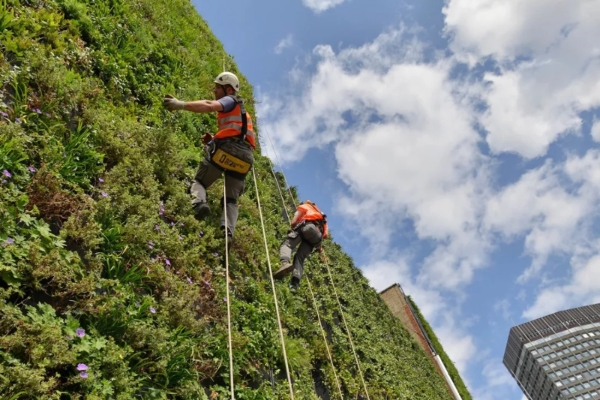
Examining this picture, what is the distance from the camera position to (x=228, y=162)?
570 centimetres

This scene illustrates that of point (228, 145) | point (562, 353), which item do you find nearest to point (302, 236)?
point (228, 145)

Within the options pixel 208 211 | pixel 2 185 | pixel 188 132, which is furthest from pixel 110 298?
pixel 188 132

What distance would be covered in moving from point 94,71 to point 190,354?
378cm

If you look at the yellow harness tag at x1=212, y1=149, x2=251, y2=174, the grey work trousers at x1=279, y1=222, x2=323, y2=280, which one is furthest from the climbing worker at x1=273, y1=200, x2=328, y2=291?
the yellow harness tag at x1=212, y1=149, x2=251, y2=174

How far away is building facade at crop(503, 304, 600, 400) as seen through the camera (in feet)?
462

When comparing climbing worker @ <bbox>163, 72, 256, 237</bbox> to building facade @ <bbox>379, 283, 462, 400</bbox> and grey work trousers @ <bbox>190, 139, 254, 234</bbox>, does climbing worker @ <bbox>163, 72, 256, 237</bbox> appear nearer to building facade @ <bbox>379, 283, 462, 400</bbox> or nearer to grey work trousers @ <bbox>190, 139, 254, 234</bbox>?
grey work trousers @ <bbox>190, 139, 254, 234</bbox>

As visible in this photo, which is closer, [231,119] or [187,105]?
[187,105]

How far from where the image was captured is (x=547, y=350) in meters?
147

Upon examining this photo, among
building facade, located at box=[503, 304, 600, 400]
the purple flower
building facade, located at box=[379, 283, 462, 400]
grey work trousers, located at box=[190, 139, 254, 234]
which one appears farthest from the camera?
building facade, located at box=[503, 304, 600, 400]

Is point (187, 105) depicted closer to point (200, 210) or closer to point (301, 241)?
point (200, 210)

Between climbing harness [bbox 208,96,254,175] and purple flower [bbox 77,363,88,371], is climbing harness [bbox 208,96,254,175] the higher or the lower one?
the higher one

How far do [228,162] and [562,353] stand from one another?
171 metres

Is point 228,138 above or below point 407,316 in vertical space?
below

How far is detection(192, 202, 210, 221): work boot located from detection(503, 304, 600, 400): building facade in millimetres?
170787
